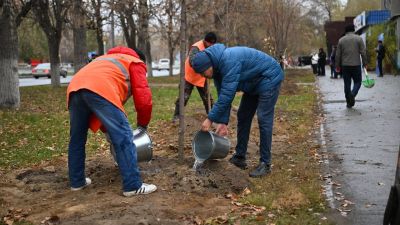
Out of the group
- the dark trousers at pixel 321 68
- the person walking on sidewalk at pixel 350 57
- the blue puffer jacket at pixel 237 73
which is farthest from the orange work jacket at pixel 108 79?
the dark trousers at pixel 321 68

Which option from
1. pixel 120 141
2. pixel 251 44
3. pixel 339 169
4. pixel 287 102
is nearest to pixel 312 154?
pixel 339 169

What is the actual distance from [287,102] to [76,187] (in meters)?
10.1

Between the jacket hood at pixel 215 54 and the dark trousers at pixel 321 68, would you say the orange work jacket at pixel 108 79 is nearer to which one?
the jacket hood at pixel 215 54

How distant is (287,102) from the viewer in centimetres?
1402

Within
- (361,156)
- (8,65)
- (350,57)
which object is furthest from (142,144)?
(8,65)

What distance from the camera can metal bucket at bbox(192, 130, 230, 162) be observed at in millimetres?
5371

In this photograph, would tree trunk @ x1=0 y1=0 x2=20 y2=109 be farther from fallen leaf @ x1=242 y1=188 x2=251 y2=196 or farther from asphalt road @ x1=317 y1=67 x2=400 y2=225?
fallen leaf @ x1=242 y1=188 x2=251 y2=196

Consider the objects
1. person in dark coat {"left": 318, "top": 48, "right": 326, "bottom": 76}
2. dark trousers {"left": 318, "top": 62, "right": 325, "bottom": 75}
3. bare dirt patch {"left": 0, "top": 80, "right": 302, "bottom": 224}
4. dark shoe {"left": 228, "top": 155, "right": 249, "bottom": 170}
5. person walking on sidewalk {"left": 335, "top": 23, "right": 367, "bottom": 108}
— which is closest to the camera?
bare dirt patch {"left": 0, "top": 80, "right": 302, "bottom": 224}

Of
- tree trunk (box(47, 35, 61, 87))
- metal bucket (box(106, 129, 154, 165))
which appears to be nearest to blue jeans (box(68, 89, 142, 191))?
metal bucket (box(106, 129, 154, 165))

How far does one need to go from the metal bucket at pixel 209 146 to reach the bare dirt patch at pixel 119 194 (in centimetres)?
17

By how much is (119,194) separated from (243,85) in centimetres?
192

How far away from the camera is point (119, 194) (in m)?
4.59

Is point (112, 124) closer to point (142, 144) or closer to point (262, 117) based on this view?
point (142, 144)

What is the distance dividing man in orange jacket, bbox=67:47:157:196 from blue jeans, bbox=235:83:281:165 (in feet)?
4.68
